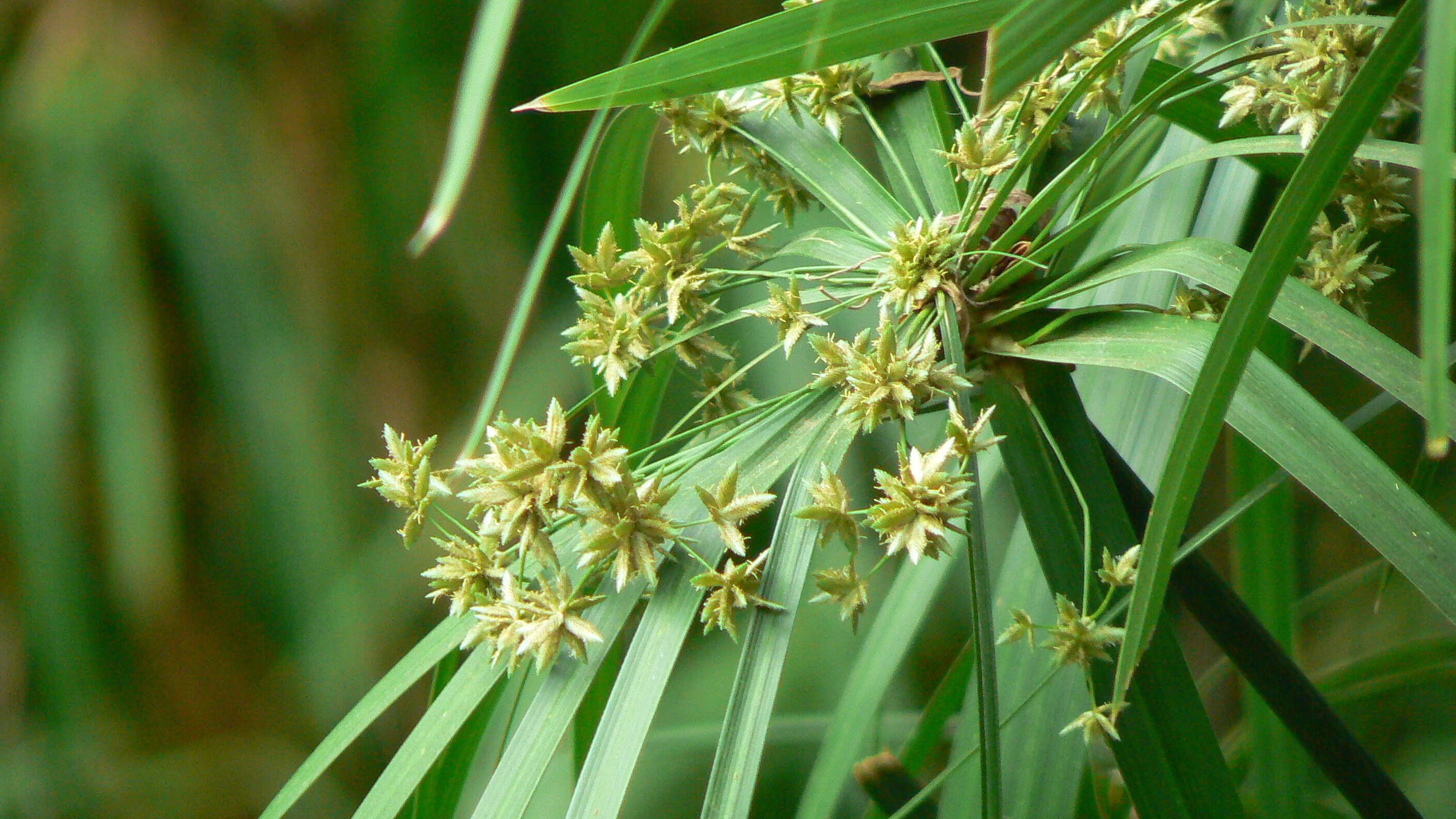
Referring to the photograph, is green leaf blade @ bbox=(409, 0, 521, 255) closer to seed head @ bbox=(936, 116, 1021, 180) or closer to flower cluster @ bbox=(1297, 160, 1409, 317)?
seed head @ bbox=(936, 116, 1021, 180)

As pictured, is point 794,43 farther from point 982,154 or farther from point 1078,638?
point 1078,638

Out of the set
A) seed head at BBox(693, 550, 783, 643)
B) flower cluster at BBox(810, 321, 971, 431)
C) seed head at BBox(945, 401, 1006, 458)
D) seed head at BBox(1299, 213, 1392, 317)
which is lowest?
seed head at BBox(693, 550, 783, 643)

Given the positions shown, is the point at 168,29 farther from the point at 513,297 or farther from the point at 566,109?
the point at 566,109

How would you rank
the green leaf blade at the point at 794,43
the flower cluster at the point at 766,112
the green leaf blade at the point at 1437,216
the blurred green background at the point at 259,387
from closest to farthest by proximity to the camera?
1. the green leaf blade at the point at 1437,216
2. the green leaf blade at the point at 794,43
3. the flower cluster at the point at 766,112
4. the blurred green background at the point at 259,387

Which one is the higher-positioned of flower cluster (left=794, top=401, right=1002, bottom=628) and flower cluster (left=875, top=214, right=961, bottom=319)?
flower cluster (left=875, top=214, right=961, bottom=319)

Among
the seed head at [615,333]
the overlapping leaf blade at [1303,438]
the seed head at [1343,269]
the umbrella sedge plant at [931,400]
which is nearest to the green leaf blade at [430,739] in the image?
the umbrella sedge plant at [931,400]

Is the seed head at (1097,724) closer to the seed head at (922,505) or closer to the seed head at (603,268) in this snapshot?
the seed head at (922,505)

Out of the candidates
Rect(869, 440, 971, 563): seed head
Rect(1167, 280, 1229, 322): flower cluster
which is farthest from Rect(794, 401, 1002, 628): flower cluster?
Rect(1167, 280, 1229, 322): flower cluster
